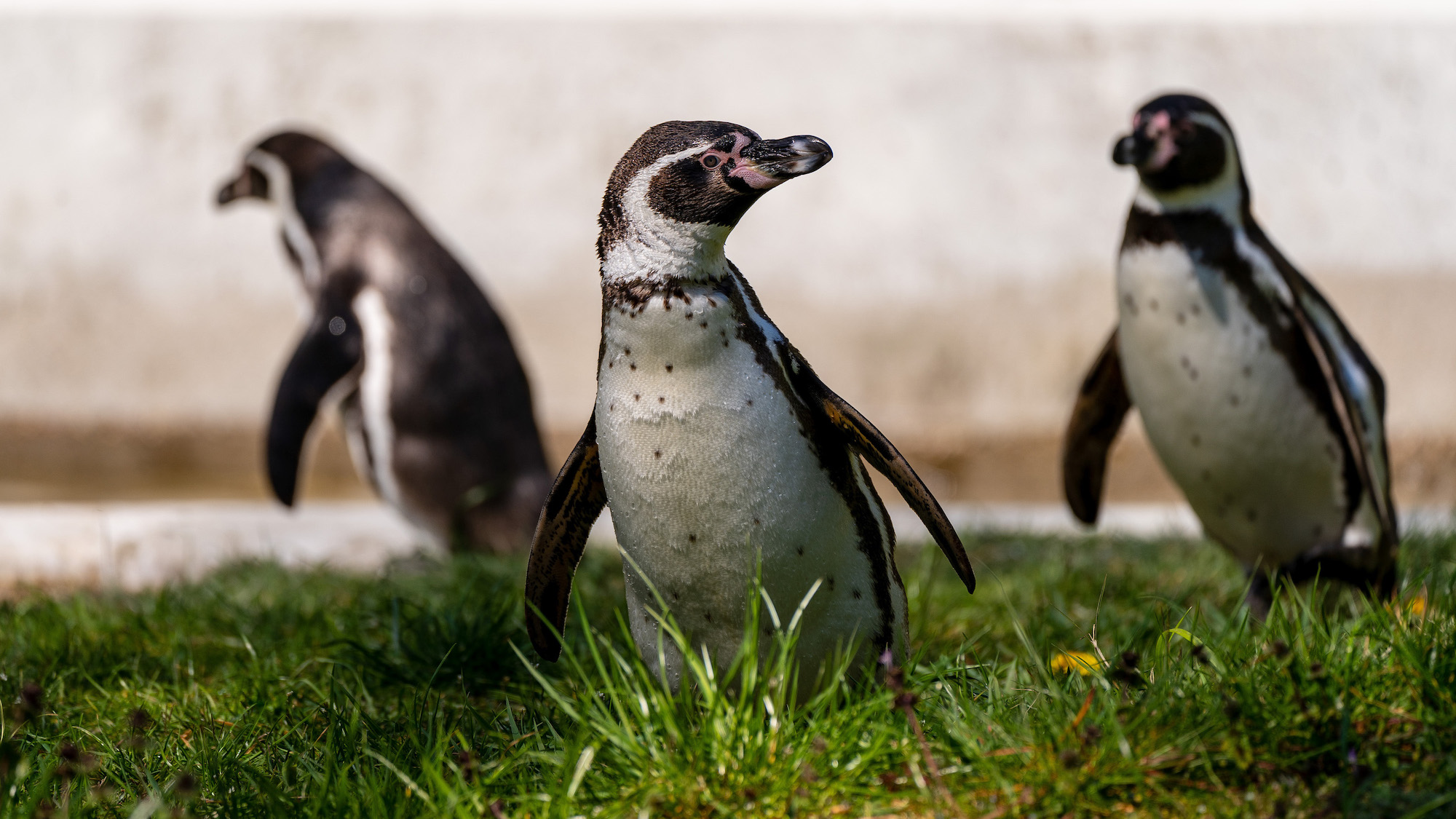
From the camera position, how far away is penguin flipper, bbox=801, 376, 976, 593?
1.71 m

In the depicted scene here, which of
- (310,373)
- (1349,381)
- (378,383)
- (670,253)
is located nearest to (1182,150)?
(1349,381)

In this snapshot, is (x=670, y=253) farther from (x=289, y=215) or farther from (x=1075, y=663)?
(x=289, y=215)

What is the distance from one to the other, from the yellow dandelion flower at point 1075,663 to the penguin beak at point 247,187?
3.95 metres

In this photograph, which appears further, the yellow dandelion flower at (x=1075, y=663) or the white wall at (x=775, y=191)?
the white wall at (x=775, y=191)

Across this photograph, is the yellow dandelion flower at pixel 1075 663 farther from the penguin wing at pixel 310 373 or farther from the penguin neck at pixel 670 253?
the penguin wing at pixel 310 373

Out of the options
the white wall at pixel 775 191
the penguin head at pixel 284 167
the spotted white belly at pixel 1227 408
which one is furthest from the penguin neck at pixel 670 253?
the white wall at pixel 775 191

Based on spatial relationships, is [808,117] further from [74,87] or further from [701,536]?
[701,536]

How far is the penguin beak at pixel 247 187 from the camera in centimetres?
505

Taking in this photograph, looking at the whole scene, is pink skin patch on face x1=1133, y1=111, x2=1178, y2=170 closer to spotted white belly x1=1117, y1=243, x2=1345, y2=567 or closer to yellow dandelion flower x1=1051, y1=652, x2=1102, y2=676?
spotted white belly x1=1117, y1=243, x2=1345, y2=567

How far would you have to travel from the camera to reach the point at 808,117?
318 inches

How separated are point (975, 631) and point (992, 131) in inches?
238

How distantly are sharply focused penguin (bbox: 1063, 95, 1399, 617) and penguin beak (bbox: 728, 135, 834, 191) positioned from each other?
4.08 ft

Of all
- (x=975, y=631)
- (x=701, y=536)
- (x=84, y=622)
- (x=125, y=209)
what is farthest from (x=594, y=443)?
(x=125, y=209)

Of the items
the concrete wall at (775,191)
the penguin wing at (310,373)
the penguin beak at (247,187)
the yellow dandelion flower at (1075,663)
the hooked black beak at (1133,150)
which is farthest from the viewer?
the concrete wall at (775,191)
